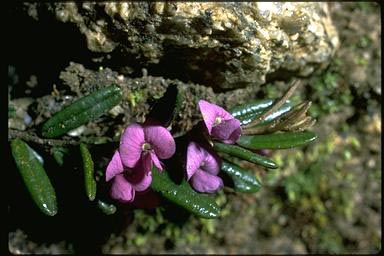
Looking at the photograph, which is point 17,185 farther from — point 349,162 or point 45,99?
point 349,162

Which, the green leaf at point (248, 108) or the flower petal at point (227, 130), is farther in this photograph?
the green leaf at point (248, 108)

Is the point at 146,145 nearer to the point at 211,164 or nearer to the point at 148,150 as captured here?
the point at 148,150

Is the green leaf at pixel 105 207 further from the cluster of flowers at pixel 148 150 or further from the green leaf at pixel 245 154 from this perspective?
the green leaf at pixel 245 154

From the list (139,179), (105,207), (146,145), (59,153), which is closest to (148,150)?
(146,145)

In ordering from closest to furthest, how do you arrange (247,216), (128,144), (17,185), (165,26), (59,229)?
(128,144) < (165,26) < (17,185) < (59,229) < (247,216)

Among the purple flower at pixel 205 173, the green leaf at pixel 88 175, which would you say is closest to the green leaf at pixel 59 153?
the green leaf at pixel 88 175

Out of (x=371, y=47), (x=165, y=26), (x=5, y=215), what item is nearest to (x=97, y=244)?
(x=5, y=215)
